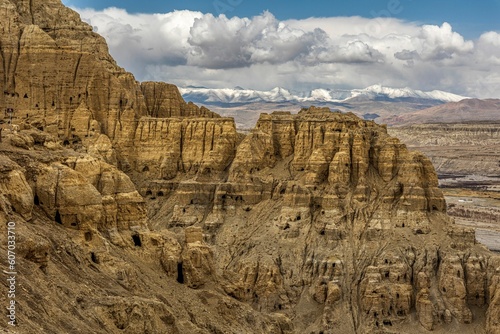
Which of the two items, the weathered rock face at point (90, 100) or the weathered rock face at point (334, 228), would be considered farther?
the weathered rock face at point (90, 100)

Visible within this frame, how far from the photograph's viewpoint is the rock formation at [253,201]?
5469 cm

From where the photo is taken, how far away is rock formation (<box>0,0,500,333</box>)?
5469 centimetres

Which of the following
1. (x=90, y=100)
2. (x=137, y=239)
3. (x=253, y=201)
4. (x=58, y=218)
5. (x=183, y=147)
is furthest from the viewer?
(x=183, y=147)

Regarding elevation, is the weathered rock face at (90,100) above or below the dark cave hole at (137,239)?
above

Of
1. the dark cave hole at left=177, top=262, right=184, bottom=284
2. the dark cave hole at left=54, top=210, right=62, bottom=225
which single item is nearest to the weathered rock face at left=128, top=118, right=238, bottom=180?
the dark cave hole at left=177, top=262, right=184, bottom=284

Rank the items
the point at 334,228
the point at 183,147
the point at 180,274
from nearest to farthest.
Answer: the point at 180,274, the point at 334,228, the point at 183,147

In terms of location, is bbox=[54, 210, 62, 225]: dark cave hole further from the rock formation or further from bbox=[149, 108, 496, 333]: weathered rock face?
bbox=[149, 108, 496, 333]: weathered rock face

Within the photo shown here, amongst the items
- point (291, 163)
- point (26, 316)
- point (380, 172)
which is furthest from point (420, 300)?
point (26, 316)

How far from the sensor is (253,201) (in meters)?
96.9

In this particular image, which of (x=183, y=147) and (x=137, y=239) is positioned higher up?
(x=183, y=147)

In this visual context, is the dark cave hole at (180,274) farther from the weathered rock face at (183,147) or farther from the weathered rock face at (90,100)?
the weathered rock face at (183,147)

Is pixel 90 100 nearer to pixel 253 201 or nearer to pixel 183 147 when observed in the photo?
pixel 183 147

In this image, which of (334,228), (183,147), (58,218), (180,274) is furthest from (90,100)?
(58,218)

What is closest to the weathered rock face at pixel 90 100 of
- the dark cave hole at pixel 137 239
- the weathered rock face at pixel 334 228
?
the weathered rock face at pixel 334 228
